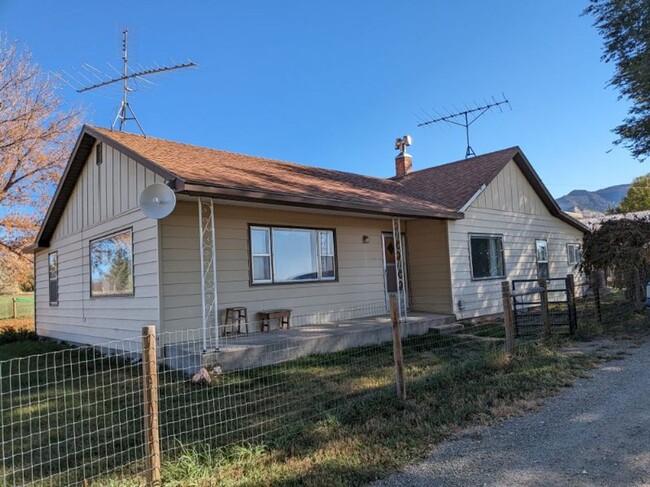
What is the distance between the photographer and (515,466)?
3.56m

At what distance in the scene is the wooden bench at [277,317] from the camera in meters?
9.28

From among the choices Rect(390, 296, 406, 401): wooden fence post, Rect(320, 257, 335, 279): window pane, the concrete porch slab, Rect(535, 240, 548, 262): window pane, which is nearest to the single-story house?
Rect(320, 257, 335, 279): window pane

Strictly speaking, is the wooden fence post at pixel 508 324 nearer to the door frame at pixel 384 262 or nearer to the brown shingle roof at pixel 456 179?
the door frame at pixel 384 262

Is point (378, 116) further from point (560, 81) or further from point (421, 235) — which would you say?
point (421, 235)

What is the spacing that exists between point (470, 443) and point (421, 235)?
342 inches

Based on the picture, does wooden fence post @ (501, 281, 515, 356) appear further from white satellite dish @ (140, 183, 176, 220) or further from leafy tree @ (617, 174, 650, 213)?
leafy tree @ (617, 174, 650, 213)

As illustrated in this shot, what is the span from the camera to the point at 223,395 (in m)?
6.05

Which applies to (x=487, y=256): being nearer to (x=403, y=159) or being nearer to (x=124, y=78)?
(x=403, y=159)

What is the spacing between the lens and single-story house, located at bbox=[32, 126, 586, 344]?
27.2ft

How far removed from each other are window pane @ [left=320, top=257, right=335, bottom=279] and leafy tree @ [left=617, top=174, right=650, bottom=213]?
33.6m

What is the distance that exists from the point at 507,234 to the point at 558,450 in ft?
35.7

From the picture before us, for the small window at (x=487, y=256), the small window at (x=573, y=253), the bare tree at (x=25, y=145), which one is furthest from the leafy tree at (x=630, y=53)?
the bare tree at (x=25, y=145)

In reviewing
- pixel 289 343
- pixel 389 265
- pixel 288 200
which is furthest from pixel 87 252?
pixel 389 265

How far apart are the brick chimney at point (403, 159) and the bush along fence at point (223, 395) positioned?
890 centimetres
